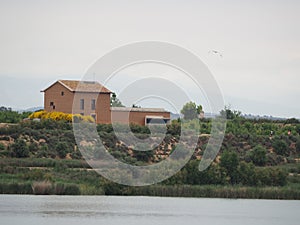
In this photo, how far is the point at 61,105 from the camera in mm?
77562

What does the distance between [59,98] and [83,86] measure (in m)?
2.58

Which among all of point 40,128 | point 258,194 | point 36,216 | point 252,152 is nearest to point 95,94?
point 40,128

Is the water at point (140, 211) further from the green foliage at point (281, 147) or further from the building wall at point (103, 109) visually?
the building wall at point (103, 109)

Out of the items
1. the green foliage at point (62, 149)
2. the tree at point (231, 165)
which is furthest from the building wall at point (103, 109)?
the tree at point (231, 165)

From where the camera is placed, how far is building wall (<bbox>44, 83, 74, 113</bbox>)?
253ft

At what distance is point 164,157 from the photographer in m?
65.3

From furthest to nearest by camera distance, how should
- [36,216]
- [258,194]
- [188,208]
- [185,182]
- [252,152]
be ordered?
[252,152] → [185,182] → [258,194] → [188,208] → [36,216]

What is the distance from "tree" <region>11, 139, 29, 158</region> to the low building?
15.5 metres

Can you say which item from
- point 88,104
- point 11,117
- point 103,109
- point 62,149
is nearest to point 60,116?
point 88,104

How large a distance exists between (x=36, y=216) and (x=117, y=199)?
778 cm

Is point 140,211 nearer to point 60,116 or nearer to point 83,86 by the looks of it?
point 60,116

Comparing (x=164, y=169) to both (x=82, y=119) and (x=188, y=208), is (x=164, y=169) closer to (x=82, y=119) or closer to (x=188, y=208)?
(x=188, y=208)

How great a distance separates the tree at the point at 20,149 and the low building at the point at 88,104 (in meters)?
15.5

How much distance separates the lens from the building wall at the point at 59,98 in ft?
253
